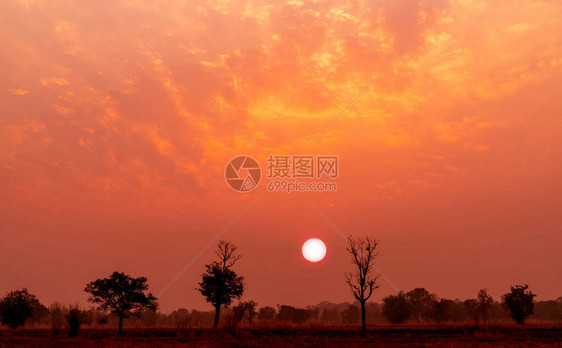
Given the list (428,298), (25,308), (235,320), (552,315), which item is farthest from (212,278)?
(552,315)

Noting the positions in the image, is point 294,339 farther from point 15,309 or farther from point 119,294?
point 15,309

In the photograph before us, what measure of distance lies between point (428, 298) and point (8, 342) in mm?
113467

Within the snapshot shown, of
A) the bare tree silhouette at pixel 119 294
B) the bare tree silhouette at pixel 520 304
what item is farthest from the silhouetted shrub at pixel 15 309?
the bare tree silhouette at pixel 520 304

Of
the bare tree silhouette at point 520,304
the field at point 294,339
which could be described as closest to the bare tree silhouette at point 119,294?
the field at point 294,339

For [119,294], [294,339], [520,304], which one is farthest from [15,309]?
[520,304]

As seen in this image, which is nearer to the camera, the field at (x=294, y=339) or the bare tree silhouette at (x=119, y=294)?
the field at (x=294, y=339)

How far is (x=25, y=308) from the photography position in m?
65.9

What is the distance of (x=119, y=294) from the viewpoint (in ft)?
182

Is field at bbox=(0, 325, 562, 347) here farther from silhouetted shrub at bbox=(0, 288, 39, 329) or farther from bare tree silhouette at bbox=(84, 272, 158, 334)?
silhouetted shrub at bbox=(0, 288, 39, 329)

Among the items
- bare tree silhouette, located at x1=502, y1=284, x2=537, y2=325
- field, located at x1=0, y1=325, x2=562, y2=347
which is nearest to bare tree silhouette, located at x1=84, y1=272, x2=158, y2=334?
field, located at x1=0, y1=325, x2=562, y2=347

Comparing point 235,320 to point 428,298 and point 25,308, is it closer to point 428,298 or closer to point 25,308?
point 25,308

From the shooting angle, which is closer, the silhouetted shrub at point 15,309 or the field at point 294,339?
the field at point 294,339

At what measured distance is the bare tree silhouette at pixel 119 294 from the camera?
5534 centimetres

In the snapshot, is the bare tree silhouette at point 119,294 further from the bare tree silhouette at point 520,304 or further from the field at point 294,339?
the bare tree silhouette at point 520,304
